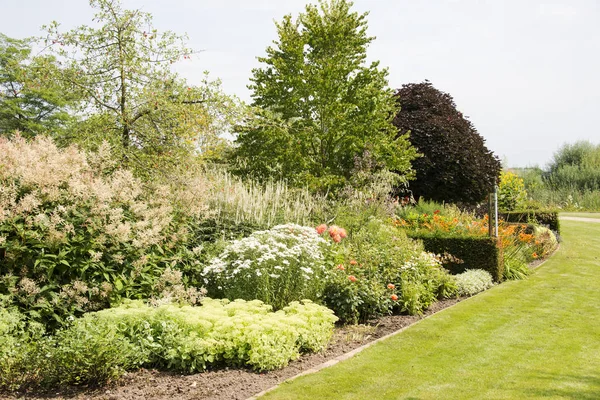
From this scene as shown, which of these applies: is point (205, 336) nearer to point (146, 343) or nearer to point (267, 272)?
point (146, 343)

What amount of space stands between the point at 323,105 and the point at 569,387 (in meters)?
10.6

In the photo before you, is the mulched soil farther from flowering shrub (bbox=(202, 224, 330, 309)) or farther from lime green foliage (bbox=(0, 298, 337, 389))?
flowering shrub (bbox=(202, 224, 330, 309))

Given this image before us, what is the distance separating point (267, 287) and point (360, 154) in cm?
888

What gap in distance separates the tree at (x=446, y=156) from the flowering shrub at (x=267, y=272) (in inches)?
373

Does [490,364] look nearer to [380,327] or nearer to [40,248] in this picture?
[380,327]

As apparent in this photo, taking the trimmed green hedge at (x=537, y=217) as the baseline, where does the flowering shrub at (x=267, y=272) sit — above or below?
below

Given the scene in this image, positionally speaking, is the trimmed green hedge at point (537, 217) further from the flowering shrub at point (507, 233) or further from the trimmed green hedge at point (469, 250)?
the trimmed green hedge at point (469, 250)

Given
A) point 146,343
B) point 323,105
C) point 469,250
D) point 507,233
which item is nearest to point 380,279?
point 469,250

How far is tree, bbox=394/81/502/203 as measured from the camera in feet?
50.2

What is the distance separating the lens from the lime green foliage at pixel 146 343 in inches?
169

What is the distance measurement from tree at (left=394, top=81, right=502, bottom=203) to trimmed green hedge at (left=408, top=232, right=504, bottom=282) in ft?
18.0

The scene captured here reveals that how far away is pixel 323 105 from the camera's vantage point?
46.5 feet

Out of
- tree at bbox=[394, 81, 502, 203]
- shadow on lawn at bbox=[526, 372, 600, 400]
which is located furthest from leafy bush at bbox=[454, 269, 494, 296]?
tree at bbox=[394, 81, 502, 203]

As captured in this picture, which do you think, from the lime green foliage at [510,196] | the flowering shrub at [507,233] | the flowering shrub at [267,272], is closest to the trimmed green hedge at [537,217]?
the flowering shrub at [507,233]
